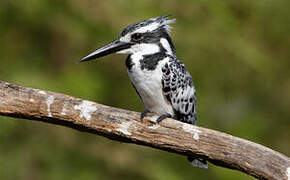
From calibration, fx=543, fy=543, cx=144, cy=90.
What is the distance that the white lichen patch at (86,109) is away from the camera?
137 inches

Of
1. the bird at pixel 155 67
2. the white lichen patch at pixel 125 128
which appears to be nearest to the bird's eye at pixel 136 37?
the bird at pixel 155 67

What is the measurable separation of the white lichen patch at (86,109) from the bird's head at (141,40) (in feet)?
2.31

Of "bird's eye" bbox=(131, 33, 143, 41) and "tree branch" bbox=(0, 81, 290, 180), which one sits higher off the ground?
"bird's eye" bbox=(131, 33, 143, 41)

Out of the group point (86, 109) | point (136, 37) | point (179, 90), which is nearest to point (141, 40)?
point (136, 37)

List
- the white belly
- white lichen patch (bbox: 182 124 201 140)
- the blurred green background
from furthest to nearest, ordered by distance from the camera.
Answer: the blurred green background → the white belly → white lichen patch (bbox: 182 124 201 140)

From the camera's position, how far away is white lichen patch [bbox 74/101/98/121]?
3.49 m

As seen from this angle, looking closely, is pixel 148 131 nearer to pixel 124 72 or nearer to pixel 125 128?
pixel 125 128

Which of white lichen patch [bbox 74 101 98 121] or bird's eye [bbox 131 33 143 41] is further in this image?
bird's eye [bbox 131 33 143 41]

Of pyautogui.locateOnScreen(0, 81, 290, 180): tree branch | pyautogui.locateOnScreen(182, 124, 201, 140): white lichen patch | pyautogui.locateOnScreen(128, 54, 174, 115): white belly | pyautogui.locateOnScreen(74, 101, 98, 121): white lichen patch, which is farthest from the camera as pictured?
pyautogui.locateOnScreen(128, 54, 174, 115): white belly

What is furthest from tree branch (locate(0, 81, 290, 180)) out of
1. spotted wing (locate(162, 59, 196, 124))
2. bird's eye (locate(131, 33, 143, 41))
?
bird's eye (locate(131, 33, 143, 41))

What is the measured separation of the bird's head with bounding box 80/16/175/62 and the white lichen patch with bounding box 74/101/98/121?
70cm

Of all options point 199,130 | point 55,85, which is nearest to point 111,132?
point 199,130

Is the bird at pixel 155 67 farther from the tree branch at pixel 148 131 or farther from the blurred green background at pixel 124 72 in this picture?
the blurred green background at pixel 124 72

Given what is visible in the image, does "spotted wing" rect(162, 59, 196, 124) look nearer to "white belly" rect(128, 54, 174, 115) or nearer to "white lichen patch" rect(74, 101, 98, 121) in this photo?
Answer: "white belly" rect(128, 54, 174, 115)
